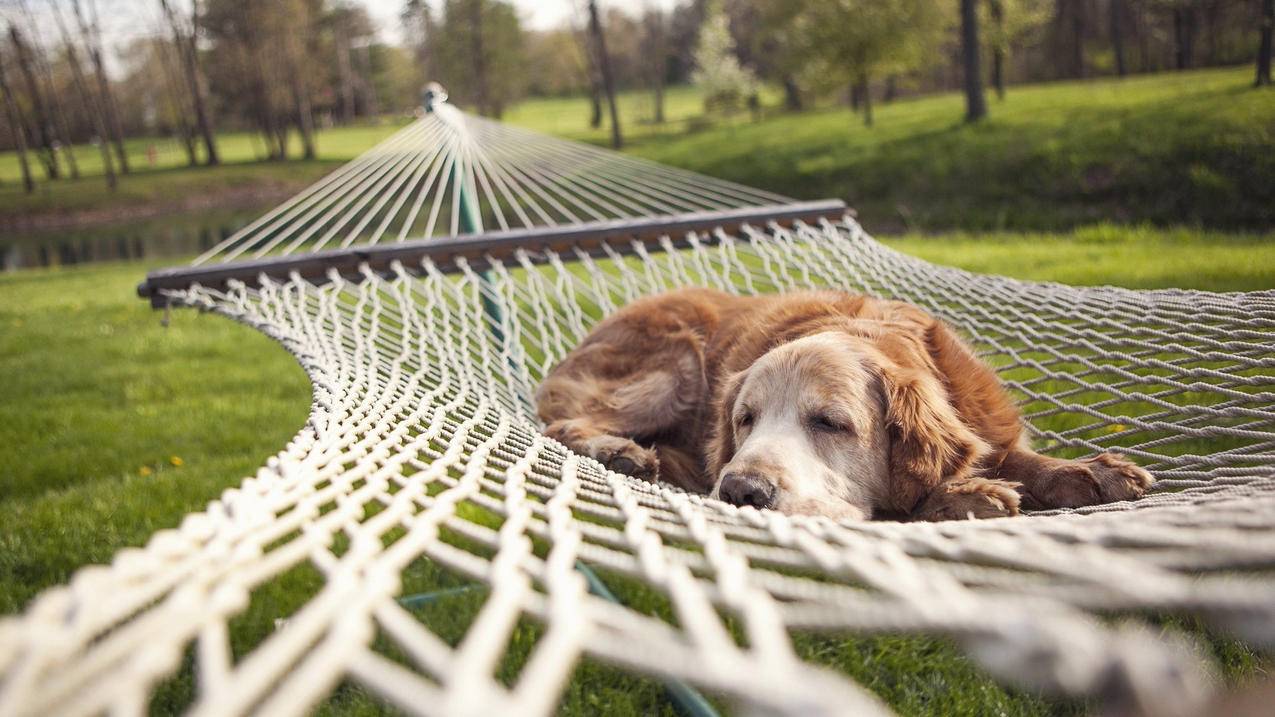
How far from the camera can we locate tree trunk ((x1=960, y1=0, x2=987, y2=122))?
47.1 ft

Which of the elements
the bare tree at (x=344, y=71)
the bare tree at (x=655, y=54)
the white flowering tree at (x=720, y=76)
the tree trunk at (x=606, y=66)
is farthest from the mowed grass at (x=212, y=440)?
the bare tree at (x=344, y=71)

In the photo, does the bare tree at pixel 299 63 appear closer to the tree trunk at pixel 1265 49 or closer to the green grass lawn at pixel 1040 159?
the green grass lawn at pixel 1040 159

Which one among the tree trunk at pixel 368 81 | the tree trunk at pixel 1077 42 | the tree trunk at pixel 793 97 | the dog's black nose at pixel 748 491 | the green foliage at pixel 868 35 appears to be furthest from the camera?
the tree trunk at pixel 368 81

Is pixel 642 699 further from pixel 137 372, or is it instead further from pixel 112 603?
Answer: pixel 137 372

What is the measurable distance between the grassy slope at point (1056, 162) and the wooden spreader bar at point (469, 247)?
7090 millimetres

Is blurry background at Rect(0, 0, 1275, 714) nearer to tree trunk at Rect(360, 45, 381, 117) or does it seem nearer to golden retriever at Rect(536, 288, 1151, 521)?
golden retriever at Rect(536, 288, 1151, 521)

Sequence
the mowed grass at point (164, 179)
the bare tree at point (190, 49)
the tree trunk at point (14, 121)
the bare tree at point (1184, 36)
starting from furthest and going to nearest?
the bare tree at point (190, 49)
the mowed grass at point (164, 179)
the bare tree at point (1184, 36)
the tree trunk at point (14, 121)

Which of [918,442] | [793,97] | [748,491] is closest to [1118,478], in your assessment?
[918,442]

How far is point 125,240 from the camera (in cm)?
2205

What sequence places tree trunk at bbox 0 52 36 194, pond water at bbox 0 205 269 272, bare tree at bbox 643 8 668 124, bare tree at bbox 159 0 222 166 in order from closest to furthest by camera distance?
pond water at bbox 0 205 269 272 → tree trunk at bbox 0 52 36 194 → bare tree at bbox 159 0 222 166 → bare tree at bbox 643 8 668 124

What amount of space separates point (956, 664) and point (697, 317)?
1.56 meters

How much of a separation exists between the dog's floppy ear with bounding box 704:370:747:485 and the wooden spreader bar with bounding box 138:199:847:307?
5.24 ft

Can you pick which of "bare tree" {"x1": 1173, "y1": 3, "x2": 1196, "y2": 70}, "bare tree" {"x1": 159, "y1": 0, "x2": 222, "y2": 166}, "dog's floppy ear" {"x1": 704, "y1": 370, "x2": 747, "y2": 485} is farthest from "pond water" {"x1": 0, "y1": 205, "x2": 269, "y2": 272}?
"bare tree" {"x1": 1173, "y1": 3, "x2": 1196, "y2": 70}

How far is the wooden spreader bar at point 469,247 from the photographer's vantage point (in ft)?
12.0
